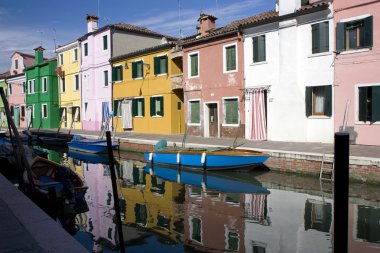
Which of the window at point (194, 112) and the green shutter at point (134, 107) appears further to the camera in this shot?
the green shutter at point (134, 107)

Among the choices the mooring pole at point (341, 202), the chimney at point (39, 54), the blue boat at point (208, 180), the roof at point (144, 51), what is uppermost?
the chimney at point (39, 54)

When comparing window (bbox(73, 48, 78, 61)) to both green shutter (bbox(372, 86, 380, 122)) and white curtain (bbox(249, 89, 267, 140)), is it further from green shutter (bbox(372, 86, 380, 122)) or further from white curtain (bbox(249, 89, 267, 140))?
green shutter (bbox(372, 86, 380, 122))

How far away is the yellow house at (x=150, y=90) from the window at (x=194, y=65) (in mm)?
1049

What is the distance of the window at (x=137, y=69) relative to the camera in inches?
1105

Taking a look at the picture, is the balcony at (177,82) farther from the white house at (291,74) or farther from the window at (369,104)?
the window at (369,104)

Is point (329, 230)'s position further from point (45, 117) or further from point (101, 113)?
point (45, 117)

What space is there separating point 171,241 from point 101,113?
26.5 meters

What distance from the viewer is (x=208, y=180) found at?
14070 millimetres

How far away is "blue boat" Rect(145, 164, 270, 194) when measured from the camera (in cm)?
1241

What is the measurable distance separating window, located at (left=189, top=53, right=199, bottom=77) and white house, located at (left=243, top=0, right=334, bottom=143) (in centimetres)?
439

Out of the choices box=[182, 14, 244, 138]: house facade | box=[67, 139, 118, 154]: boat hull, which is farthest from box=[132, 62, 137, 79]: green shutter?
box=[67, 139, 118, 154]: boat hull

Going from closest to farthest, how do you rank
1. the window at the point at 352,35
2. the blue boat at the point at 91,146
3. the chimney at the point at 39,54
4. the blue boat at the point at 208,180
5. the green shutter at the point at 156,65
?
1. the blue boat at the point at 208,180
2. the window at the point at 352,35
3. the blue boat at the point at 91,146
4. the green shutter at the point at 156,65
5. the chimney at the point at 39,54

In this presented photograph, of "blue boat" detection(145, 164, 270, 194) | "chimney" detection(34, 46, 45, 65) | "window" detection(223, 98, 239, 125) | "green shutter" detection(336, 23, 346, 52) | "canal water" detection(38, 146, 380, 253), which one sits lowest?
"canal water" detection(38, 146, 380, 253)

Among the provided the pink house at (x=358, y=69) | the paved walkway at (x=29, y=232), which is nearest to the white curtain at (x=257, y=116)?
the pink house at (x=358, y=69)
